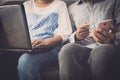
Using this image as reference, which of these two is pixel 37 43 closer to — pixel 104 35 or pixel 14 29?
pixel 14 29

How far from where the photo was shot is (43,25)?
2.15 m

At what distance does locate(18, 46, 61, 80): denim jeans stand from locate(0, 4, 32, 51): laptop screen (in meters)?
0.14

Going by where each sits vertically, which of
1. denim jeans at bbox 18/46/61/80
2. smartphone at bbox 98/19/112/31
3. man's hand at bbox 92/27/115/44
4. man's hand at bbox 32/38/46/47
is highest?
smartphone at bbox 98/19/112/31

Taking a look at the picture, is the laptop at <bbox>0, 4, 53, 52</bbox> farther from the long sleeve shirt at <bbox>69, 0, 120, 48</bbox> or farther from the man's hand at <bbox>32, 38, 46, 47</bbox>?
the long sleeve shirt at <bbox>69, 0, 120, 48</bbox>

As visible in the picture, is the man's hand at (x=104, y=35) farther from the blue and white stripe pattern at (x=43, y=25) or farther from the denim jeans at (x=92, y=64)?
the blue and white stripe pattern at (x=43, y=25)

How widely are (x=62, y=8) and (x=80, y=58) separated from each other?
56 cm

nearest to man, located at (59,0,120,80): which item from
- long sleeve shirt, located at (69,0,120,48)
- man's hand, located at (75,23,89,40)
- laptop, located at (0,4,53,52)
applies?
man's hand, located at (75,23,89,40)

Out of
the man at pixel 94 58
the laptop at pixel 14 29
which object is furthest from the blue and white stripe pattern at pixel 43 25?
the laptop at pixel 14 29

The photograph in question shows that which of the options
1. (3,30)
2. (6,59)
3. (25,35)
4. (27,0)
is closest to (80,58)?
(25,35)

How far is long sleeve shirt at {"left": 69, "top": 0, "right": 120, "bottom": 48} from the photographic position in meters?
1.98

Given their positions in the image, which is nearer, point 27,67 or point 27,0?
point 27,67

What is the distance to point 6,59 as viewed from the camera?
6.86ft

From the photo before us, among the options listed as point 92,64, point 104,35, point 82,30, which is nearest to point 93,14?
point 82,30

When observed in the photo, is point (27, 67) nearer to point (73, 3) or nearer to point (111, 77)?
point (111, 77)
